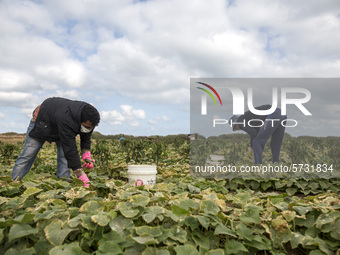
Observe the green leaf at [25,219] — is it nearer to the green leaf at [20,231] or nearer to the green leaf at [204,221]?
the green leaf at [20,231]

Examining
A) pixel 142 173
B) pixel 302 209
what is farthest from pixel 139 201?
pixel 142 173

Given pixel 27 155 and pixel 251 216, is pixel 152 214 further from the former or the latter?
pixel 27 155

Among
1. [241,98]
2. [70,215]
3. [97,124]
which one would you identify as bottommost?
[70,215]

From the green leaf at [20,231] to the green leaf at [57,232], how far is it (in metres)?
0.08

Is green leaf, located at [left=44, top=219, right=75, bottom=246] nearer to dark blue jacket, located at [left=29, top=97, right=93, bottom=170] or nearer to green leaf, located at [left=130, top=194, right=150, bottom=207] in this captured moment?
green leaf, located at [left=130, top=194, right=150, bottom=207]

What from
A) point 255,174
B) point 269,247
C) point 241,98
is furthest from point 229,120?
point 269,247

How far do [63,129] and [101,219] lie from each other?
5.88ft

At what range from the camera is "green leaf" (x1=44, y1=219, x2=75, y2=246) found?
198 cm

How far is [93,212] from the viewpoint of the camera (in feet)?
7.21

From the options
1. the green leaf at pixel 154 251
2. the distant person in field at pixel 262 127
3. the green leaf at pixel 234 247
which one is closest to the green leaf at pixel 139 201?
the green leaf at pixel 154 251

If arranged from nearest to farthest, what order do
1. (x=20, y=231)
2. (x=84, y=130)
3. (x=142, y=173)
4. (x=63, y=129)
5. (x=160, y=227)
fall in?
(x=20, y=231) < (x=160, y=227) < (x=63, y=129) < (x=84, y=130) < (x=142, y=173)

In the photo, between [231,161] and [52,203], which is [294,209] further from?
[231,161]

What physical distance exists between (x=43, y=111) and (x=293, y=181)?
369cm

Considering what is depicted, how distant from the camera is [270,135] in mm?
6539
